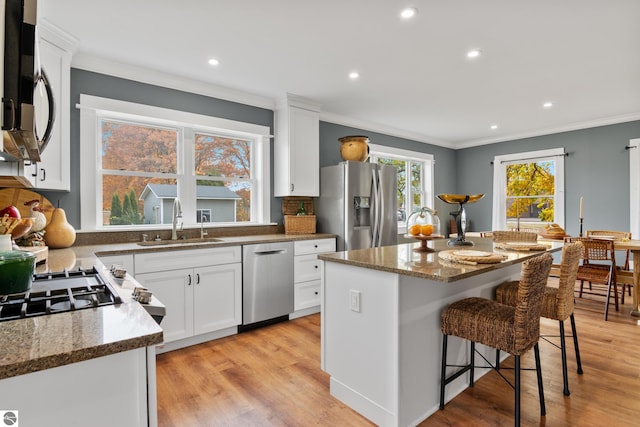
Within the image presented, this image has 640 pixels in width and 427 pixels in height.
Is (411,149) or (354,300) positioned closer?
(354,300)

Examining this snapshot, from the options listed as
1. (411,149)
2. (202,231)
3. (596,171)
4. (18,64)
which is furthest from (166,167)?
(596,171)

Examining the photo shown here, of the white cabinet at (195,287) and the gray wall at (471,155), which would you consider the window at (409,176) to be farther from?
the white cabinet at (195,287)

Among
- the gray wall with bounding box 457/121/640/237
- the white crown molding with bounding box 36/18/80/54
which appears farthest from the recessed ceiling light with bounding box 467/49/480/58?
the gray wall with bounding box 457/121/640/237

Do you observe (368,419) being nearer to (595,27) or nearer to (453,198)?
(453,198)

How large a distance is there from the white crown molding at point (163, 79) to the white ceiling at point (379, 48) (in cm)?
1

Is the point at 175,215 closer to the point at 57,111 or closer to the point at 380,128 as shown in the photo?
the point at 57,111

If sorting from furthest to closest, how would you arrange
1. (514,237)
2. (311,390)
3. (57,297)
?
(514,237) → (311,390) → (57,297)

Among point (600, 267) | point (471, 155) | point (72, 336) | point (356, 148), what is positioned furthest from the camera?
point (471, 155)

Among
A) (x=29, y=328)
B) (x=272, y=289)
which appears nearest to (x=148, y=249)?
(x=272, y=289)

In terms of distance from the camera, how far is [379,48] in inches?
109

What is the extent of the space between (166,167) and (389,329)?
110 inches

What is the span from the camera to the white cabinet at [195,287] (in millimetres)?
2736

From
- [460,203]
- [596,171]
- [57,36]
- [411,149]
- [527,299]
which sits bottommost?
[527,299]

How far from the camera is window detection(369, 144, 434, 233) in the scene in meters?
5.64
